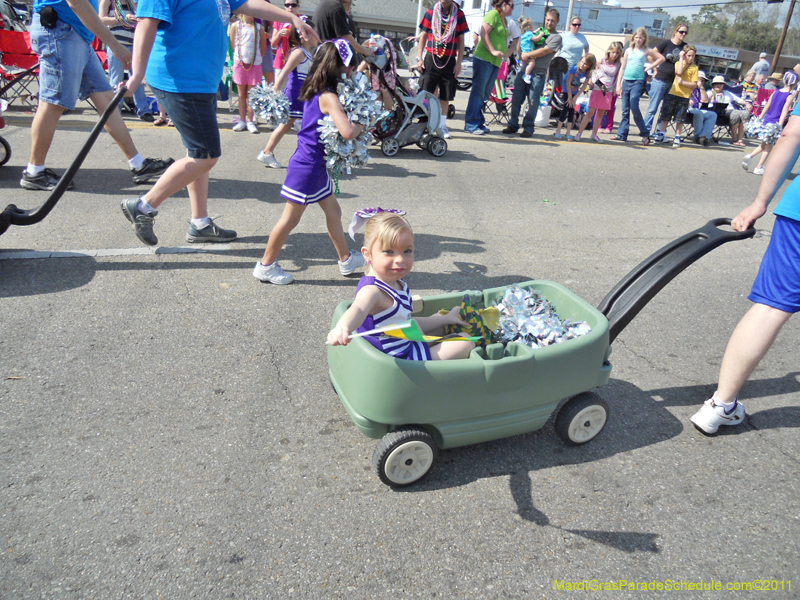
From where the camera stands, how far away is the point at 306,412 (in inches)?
108

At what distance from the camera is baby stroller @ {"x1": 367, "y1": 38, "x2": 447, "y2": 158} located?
747cm

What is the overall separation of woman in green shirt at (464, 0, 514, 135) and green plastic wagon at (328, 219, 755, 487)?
25.4 ft

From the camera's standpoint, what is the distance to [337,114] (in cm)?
348

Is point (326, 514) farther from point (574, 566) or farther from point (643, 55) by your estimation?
point (643, 55)

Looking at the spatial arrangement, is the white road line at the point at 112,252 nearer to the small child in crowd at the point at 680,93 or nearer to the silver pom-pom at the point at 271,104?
the silver pom-pom at the point at 271,104

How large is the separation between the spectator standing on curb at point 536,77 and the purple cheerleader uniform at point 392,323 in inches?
344

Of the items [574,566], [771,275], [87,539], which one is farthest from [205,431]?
[771,275]

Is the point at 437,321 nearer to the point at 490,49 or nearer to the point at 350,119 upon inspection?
the point at 350,119

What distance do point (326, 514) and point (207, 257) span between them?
272cm

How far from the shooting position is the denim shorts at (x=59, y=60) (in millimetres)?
4844

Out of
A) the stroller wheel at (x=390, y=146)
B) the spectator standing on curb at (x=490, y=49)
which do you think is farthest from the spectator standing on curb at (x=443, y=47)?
the stroller wheel at (x=390, y=146)

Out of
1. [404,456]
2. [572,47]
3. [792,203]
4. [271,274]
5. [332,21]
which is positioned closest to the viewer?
[404,456]

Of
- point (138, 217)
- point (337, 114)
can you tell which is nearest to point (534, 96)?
point (337, 114)

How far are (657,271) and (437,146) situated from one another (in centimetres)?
590
